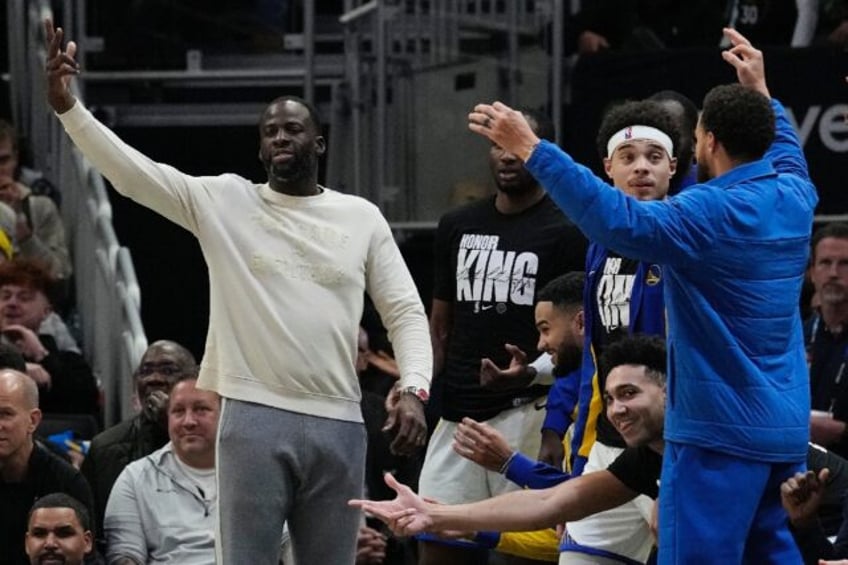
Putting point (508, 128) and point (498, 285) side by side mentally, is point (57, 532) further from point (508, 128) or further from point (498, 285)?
point (508, 128)

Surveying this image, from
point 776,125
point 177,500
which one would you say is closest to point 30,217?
point 177,500

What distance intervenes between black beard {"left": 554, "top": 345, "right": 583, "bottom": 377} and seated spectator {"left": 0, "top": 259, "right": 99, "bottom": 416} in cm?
323

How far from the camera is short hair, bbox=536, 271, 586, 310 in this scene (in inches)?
291

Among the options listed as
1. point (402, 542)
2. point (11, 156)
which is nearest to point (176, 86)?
point (11, 156)

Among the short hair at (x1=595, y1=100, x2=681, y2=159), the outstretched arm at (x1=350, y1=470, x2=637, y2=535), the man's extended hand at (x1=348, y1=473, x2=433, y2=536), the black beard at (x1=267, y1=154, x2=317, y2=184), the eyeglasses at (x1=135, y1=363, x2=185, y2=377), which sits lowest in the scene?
the eyeglasses at (x1=135, y1=363, x2=185, y2=377)

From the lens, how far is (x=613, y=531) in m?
6.86

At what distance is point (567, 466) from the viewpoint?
7355 mm

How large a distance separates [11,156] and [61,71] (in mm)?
4960

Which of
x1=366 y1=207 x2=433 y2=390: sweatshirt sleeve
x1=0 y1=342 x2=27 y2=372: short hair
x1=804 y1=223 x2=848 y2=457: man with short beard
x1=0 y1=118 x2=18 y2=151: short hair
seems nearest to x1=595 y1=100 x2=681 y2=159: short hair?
x1=366 y1=207 x2=433 y2=390: sweatshirt sleeve

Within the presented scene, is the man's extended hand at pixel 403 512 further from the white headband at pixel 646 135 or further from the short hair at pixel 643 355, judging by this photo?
the white headband at pixel 646 135

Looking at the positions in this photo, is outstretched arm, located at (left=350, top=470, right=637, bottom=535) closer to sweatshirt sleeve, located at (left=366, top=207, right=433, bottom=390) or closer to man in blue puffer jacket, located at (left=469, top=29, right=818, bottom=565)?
man in blue puffer jacket, located at (left=469, top=29, right=818, bottom=565)

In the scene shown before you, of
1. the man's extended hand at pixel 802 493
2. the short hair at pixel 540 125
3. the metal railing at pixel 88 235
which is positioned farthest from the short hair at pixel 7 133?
the man's extended hand at pixel 802 493

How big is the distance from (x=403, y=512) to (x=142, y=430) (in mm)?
3464

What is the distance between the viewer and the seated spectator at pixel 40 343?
9.96 meters
